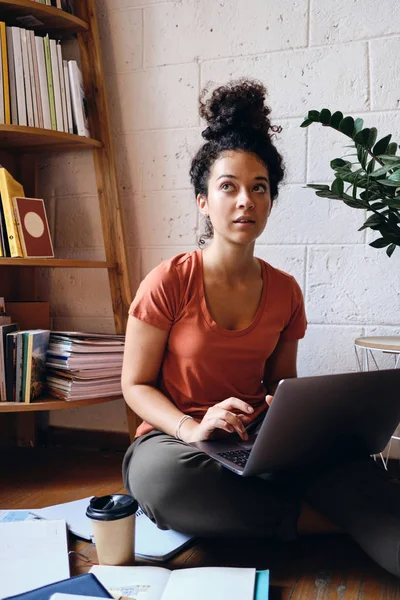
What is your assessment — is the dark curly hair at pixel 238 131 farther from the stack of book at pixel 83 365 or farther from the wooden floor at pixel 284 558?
the wooden floor at pixel 284 558

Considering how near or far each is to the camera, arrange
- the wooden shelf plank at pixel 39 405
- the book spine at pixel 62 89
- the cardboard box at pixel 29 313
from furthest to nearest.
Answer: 1. the cardboard box at pixel 29 313
2. the book spine at pixel 62 89
3. the wooden shelf plank at pixel 39 405

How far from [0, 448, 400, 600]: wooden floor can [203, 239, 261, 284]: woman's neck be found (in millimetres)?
615

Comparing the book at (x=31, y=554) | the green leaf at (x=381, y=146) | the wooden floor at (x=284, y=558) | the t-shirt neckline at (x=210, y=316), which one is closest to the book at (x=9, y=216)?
the t-shirt neckline at (x=210, y=316)

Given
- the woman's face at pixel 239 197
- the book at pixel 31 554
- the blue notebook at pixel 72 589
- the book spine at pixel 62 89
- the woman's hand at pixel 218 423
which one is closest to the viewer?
the blue notebook at pixel 72 589

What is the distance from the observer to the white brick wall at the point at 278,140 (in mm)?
1787

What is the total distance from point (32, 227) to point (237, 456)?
972 mm

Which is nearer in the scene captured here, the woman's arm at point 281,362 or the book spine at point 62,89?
the woman's arm at point 281,362

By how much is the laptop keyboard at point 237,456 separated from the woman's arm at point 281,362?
0.40m

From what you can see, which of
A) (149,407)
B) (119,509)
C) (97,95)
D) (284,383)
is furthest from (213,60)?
(119,509)

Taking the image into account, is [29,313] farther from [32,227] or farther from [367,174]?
[367,174]

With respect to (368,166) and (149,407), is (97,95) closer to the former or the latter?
(368,166)

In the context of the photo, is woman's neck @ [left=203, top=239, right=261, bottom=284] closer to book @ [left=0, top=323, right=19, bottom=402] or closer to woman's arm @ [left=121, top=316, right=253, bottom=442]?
woman's arm @ [left=121, top=316, right=253, bottom=442]

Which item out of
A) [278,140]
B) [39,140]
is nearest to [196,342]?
[278,140]

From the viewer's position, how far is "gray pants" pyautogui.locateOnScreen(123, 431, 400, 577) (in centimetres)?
122
